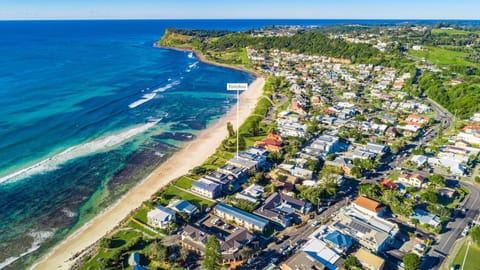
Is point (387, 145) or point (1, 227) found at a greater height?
point (387, 145)

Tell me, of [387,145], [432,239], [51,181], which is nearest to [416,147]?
[387,145]

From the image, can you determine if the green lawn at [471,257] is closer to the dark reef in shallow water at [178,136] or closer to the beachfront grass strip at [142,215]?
the beachfront grass strip at [142,215]

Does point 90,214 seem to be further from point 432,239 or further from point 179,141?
point 432,239

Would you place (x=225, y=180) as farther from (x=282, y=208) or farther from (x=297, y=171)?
(x=297, y=171)

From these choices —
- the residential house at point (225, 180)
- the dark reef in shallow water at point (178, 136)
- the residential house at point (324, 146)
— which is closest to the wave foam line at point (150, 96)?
the dark reef in shallow water at point (178, 136)

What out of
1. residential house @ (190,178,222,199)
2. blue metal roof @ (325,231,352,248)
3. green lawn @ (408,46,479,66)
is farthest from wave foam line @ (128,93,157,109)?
green lawn @ (408,46,479,66)

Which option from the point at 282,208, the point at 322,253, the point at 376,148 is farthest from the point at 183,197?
the point at 376,148
